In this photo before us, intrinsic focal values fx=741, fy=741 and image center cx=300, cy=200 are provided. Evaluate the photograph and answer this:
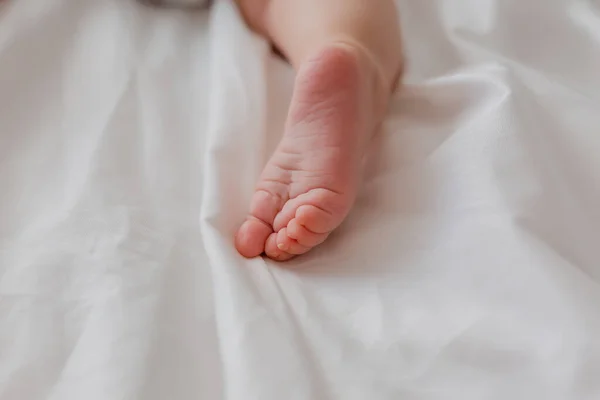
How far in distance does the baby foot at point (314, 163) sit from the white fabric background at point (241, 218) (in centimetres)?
2

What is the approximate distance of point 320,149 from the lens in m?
0.53

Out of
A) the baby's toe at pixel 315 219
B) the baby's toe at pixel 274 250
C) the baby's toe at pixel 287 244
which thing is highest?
the baby's toe at pixel 315 219

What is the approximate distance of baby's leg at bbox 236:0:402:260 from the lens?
0.51 meters

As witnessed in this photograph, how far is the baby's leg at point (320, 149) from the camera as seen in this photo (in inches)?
20.1

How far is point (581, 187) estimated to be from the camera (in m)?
0.55

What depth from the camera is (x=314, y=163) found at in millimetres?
528

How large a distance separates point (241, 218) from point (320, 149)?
0.08 metres

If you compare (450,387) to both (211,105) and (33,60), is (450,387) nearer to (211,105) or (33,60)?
(211,105)

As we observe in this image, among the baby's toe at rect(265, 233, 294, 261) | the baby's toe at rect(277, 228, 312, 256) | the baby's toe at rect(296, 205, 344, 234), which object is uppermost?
the baby's toe at rect(296, 205, 344, 234)

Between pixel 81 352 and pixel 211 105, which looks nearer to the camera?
pixel 81 352

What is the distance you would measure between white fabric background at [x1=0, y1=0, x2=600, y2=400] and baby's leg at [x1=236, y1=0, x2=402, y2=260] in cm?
2

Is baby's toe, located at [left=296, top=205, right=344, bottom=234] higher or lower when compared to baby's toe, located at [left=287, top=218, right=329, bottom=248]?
higher

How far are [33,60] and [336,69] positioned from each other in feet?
0.89

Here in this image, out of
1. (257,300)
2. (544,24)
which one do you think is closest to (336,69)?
(257,300)
